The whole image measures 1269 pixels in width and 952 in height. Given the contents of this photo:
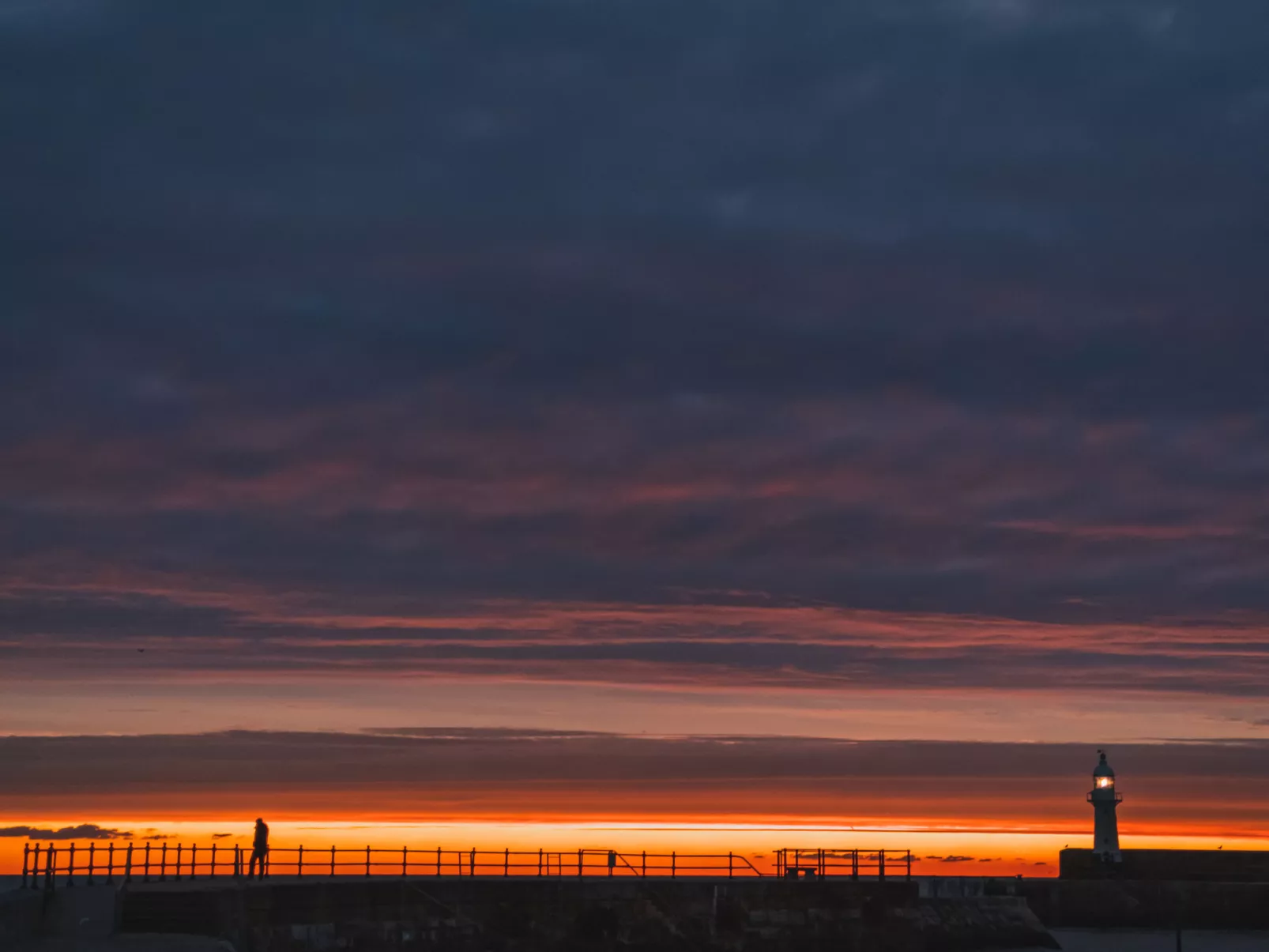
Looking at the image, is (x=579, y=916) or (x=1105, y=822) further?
(x=1105, y=822)

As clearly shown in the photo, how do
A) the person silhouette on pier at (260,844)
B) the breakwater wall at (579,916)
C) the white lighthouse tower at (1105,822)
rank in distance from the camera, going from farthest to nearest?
the white lighthouse tower at (1105,822), the person silhouette on pier at (260,844), the breakwater wall at (579,916)

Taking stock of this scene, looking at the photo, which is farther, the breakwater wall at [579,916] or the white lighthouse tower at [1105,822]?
the white lighthouse tower at [1105,822]

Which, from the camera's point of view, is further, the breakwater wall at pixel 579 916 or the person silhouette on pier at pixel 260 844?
the person silhouette on pier at pixel 260 844

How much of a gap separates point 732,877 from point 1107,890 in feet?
57.3

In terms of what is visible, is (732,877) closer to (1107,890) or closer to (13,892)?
(1107,890)

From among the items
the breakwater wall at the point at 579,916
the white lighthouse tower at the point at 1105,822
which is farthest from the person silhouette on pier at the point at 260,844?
the white lighthouse tower at the point at 1105,822

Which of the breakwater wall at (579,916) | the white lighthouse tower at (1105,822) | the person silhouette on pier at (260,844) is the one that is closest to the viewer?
the breakwater wall at (579,916)

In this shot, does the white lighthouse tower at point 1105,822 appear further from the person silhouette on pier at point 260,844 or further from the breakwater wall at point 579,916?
the person silhouette on pier at point 260,844

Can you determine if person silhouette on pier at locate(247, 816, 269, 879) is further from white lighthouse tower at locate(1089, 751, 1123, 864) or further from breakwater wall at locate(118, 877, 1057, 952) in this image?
white lighthouse tower at locate(1089, 751, 1123, 864)

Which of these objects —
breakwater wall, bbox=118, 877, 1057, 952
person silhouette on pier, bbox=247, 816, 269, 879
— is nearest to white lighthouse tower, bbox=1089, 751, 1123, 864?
breakwater wall, bbox=118, 877, 1057, 952

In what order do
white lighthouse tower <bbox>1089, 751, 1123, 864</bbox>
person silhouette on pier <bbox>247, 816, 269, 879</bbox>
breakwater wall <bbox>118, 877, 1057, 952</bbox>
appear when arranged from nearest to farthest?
breakwater wall <bbox>118, 877, 1057, 952</bbox>, person silhouette on pier <bbox>247, 816, 269, 879</bbox>, white lighthouse tower <bbox>1089, 751, 1123, 864</bbox>

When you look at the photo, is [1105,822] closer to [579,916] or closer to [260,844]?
[579,916]

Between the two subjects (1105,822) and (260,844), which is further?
(1105,822)

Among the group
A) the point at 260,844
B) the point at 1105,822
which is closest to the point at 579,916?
Answer: the point at 260,844
